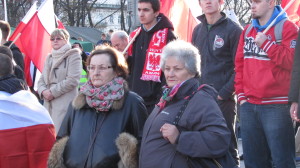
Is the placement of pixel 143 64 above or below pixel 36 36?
below

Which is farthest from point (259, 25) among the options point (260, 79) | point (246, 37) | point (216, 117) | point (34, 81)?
point (34, 81)

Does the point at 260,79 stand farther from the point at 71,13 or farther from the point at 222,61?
the point at 71,13

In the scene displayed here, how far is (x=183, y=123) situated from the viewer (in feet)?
9.77

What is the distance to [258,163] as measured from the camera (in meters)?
4.26

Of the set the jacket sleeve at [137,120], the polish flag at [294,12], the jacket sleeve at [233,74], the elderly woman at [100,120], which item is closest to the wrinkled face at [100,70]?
the elderly woman at [100,120]

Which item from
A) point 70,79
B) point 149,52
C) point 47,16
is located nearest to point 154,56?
point 149,52

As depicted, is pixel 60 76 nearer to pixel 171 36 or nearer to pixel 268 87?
pixel 171 36

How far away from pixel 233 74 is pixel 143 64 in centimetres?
91

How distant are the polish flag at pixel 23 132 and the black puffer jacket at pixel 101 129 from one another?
197mm

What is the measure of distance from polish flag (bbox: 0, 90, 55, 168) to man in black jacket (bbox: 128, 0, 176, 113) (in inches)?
53.6

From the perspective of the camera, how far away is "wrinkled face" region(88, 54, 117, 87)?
3629mm

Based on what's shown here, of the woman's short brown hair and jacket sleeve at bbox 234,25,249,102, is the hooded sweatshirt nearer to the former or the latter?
jacket sleeve at bbox 234,25,249,102

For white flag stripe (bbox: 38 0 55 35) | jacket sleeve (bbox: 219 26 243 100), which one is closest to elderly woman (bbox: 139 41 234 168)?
jacket sleeve (bbox: 219 26 243 100)

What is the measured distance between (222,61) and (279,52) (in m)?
0.92
